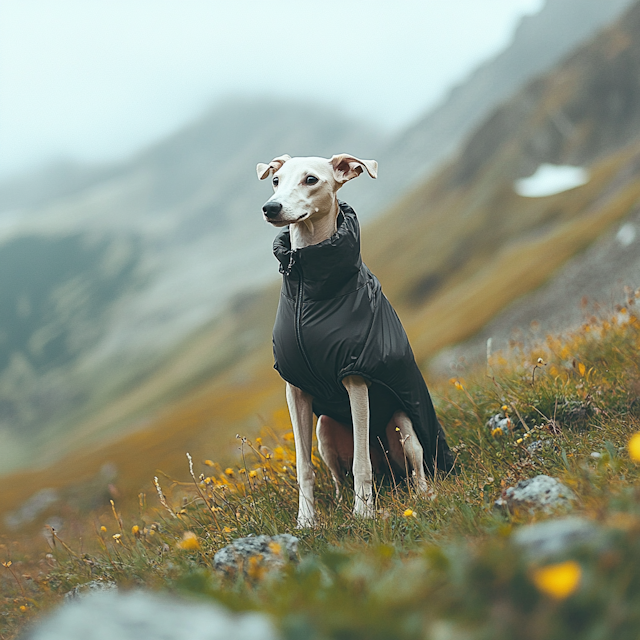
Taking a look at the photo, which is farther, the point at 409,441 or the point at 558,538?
the point at 409,441

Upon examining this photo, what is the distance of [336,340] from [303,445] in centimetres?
130

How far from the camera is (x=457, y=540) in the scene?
134 inches

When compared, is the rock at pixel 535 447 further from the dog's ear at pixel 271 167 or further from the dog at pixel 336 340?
the dog's ear at pixel 271 167

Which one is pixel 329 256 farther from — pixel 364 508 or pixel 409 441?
pixel 364 508

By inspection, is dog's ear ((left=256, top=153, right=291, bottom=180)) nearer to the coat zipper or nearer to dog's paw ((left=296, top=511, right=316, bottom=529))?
the coat zipper

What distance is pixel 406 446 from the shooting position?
6.68 meters

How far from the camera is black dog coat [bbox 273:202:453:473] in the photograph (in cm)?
613

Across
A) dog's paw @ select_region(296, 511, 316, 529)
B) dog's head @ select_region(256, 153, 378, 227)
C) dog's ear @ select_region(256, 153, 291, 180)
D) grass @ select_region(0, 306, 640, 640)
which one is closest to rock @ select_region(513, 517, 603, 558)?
grass @ select_region(0, 306, 640, 640)

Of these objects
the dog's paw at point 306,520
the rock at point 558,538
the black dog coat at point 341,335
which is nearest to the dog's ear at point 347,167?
the black dog coat at point 341,335

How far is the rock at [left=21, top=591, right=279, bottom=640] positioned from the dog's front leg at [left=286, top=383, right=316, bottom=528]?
371cm

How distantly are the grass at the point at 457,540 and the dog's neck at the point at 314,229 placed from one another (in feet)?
7.41

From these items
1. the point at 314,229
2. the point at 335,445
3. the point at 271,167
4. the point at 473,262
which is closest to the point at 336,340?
the point at 314,229

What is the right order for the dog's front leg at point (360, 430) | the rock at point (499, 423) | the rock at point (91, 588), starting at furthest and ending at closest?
1. the rock at point (499, 423)
2. the dog's front leg at point (360, 430)
3. the rock at point (91, 588)

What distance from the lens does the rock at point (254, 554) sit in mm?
3865
